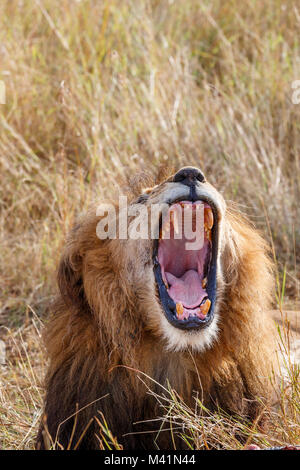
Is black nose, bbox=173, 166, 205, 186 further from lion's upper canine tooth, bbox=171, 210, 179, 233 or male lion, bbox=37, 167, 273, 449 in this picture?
lion's upper canine tooth, bbox=171, 210, 179, 233

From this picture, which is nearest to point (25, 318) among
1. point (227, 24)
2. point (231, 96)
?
point (231, 96)

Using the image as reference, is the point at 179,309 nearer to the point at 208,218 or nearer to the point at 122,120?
the point at 208,218

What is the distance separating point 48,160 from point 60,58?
3.22ft

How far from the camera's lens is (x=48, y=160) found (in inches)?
263

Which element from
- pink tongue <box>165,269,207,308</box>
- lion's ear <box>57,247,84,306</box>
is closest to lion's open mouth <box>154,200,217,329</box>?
pink tongue <box>165,269,207,308</box>

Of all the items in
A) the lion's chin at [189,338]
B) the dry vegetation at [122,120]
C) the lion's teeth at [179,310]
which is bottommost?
the lion's chin at [189,338]

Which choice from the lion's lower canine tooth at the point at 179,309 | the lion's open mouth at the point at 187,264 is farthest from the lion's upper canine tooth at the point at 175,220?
the lion's lower canine tooth at the point at 179,309

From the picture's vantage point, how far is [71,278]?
359 centimetres

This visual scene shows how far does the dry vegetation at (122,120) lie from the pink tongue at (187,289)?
116 centimetres

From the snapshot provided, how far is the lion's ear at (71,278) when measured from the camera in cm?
356

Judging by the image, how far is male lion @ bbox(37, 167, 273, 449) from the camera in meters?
3.37
